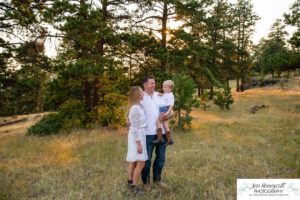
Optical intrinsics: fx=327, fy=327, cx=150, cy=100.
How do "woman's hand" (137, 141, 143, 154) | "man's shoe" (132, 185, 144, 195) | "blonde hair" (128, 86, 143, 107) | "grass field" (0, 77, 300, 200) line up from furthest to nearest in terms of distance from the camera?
1. "grass field" (0, 77, 300, 200)
2. "man's shoe" (132, 185, 144, 195)
3. "blonde hair" (128, 86, 143, 107)
4. "woman's hand" (137, 141, 143, 154)

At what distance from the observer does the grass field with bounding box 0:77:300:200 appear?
6.91 metres

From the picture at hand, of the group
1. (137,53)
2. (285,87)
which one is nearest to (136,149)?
(137,53)

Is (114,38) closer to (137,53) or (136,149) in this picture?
(137,53)

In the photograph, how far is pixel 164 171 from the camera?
834cm

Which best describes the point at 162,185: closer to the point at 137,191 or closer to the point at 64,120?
the point at 137,191

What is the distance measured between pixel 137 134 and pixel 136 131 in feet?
0.21

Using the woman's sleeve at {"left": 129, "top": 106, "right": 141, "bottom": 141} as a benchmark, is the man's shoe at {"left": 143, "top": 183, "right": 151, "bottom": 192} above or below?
below

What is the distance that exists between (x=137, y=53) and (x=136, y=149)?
11.9 m

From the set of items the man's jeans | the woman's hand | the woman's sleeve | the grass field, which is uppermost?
the woman's sleeve

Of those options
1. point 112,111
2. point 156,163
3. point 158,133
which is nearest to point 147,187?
point 156,163

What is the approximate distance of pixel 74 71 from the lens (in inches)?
535

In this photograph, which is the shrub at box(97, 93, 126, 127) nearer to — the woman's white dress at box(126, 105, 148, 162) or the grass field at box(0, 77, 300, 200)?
the grass field at box(0, 77, 300, 200)

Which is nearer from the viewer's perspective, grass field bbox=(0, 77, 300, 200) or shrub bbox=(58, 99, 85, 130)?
grass field bbox=(0, 77, 300, 200)

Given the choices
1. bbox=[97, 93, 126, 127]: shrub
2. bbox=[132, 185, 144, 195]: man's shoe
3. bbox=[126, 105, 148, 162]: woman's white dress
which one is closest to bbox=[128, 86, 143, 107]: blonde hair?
bbox=[126, 105, 148, 162]: woman's white dress
